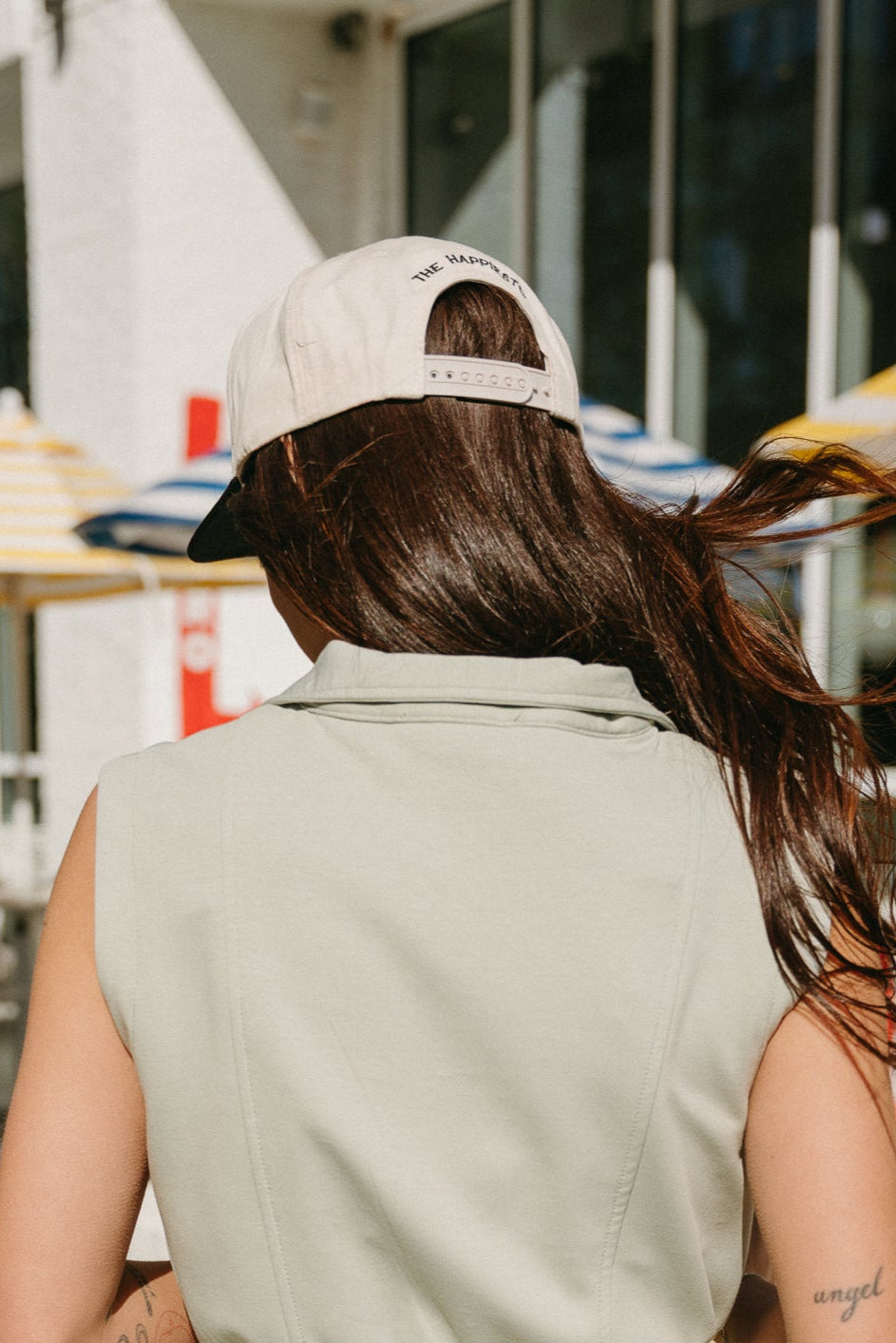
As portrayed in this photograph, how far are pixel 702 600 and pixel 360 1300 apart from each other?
0.59 meters

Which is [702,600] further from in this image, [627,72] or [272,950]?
[627,72]

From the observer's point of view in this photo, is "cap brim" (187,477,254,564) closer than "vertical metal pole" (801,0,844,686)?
Yes

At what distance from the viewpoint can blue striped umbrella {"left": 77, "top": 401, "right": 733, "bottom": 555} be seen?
3.84 m

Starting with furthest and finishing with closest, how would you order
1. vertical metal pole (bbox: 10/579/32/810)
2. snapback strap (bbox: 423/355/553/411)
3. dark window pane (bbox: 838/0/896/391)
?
vertical metal pole (bbox: 10/579/32/810)
dark window pane (bbox: 838/0/896/391)
snapback strap (bbox: 423/355/553/411)

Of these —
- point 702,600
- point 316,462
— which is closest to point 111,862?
point 316,462

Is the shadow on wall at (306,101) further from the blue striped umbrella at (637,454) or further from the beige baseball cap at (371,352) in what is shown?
the beige baseball cap at (371,352)

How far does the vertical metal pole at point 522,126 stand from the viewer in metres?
5.77

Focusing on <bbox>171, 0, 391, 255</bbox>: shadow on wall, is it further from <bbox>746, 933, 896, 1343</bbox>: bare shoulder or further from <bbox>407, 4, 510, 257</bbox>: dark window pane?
<bbox>746, 933, 896, 1343</bbox>: bare shoulder

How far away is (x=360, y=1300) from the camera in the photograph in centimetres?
90

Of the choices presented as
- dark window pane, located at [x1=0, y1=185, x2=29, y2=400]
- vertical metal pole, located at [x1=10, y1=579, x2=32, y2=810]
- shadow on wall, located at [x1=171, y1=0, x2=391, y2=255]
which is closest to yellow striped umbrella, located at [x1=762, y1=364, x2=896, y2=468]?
vertical metal pole, located at [x1=10, y1=579, x2=32, y2=810]

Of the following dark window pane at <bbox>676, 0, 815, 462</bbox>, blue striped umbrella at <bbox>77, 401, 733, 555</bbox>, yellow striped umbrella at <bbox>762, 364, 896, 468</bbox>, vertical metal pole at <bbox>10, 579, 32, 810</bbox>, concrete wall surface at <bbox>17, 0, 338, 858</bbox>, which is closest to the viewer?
yellow striped umbrella at <bbox>762, 364, 896, 468</bbox>

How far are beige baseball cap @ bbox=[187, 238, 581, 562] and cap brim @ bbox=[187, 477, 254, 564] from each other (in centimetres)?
13

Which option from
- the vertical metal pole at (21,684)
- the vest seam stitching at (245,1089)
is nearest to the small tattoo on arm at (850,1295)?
the vest seam stitching at (245,1089)

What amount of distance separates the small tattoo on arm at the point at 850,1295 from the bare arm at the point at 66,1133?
1.59 ft
